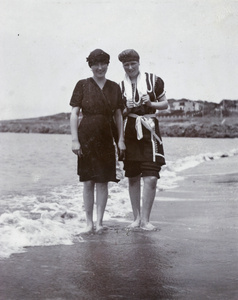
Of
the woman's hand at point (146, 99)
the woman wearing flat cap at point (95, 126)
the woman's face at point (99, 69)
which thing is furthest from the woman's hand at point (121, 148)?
the woman's face at point (99, 69)

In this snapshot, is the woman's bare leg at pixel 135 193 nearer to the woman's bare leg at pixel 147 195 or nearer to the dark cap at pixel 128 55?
the woman's bare leg at pixel 147 195

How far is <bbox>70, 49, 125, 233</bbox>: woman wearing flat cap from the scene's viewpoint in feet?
13.8

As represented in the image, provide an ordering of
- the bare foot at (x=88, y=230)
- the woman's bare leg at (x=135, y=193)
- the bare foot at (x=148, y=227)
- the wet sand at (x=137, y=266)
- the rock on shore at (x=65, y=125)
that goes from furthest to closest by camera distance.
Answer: the rock on shore at (x=65, y=125)
the woman's bare leg at (x=135, y=193)
the bare foot at (x=148, y=227)
the bare foot at (x=88, y=230)
the wet sand at (x=137, y=266)

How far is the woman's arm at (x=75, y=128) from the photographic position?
13.7 ft

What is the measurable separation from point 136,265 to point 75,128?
1.49m

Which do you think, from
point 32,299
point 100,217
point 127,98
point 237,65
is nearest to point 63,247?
point 100,217

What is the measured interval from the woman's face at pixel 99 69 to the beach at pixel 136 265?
1.25 meters

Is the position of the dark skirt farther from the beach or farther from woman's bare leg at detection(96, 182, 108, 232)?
the beach

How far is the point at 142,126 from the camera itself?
14.3ft

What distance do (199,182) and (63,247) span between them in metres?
5.06

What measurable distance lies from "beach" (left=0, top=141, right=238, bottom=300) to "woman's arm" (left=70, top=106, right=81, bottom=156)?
699mm

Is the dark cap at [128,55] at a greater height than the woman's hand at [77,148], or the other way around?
the dark cap at [128,55]

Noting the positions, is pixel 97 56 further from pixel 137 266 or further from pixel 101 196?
pixel 137 266

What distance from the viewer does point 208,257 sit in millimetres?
3283
